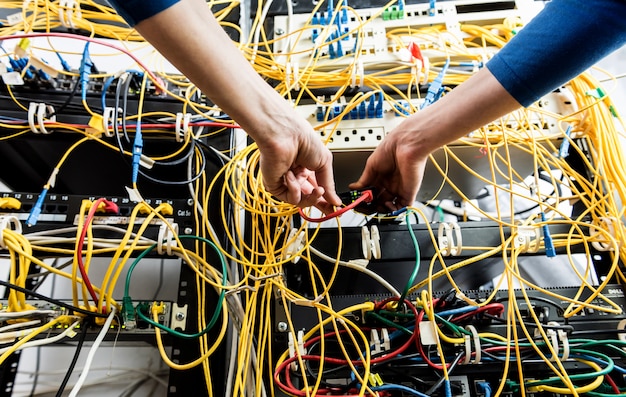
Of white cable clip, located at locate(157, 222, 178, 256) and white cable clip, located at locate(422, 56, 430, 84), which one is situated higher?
white cable clip, located at locate(422, 56, 430, 84)

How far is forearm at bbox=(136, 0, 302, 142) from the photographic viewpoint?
15.3 inches

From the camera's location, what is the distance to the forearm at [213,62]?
0.39 m

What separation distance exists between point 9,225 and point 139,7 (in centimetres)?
54

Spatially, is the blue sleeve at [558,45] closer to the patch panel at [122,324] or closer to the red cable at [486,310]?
the red cable at [486,310]

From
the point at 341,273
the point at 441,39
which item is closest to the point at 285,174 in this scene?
the point at 341,273

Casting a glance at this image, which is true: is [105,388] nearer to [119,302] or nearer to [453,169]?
[119,302]

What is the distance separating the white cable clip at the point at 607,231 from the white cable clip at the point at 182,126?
840 mm

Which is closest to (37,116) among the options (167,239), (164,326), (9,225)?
(9,225)

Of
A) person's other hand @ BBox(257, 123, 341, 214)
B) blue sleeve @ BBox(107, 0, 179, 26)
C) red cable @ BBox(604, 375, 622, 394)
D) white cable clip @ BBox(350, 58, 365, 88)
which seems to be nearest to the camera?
blue sleeve @ BBox(107, 0, 179, 26)

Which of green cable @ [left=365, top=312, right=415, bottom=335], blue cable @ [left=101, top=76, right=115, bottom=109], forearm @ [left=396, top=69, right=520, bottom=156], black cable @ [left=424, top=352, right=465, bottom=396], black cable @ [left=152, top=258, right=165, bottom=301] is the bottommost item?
black cable @ [left=424, top=352, right=465, bottom=396]

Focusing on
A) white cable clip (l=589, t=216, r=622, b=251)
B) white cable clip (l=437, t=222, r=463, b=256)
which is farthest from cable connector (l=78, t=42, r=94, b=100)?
white cable clip (l=589, t=216, r=622, b=251)

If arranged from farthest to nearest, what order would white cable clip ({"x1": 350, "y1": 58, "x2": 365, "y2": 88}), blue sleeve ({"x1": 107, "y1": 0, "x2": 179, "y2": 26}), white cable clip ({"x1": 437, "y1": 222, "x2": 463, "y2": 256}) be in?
white cable clip ({"x1": 350, "y1": 58, "x2": 365, "y2": 88}) → white cable clip ({"x1": 437, "y1": 222, "x2": 463, "y2": 256}) → blue sleeve ({"x1": 107, "y1": 0, "x2": 179, "y2": 26})

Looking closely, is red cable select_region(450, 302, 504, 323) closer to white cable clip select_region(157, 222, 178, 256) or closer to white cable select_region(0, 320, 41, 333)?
white cable clip select_region(157, 222, 178, 256)

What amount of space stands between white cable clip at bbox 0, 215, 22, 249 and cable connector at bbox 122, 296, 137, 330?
22 cm
